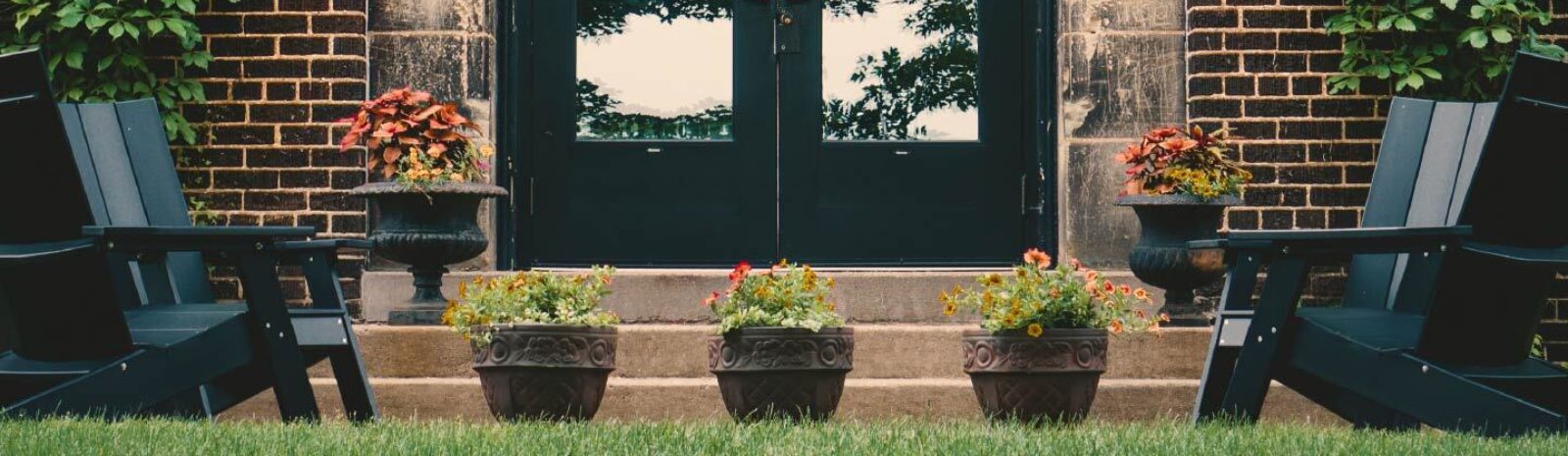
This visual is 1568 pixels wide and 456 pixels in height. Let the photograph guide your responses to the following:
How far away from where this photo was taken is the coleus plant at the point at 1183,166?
5.36m

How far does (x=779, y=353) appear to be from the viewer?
407cm

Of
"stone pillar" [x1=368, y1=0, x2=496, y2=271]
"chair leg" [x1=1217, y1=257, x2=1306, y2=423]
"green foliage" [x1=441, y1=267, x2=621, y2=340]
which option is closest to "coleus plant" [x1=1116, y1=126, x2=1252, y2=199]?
"chair leg" [x1=1217, y1=257, x2=1306, y2=423]

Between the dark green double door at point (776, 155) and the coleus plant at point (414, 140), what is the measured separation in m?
0.91

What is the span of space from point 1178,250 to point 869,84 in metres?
1.59

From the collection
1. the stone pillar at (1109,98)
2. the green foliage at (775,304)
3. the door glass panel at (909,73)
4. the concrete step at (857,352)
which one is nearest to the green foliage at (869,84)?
the door glass panel at (909,73)

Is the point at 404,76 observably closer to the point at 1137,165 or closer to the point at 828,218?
the point at 828,218

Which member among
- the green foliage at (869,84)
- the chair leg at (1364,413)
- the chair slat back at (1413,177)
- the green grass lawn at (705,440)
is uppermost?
the green foliage at (869,84)

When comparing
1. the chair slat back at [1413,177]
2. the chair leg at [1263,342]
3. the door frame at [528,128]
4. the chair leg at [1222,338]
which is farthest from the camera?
the door frame at [528,128]

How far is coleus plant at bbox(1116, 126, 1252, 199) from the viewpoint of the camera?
5.36m

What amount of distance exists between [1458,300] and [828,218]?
10.2 ft

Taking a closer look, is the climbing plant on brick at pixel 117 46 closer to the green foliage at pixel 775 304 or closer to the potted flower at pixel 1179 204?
the green foliage at pixel 775 304

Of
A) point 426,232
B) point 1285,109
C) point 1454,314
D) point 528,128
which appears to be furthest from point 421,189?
point 1454,314

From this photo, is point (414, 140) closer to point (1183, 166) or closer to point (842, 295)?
point (842, 295)

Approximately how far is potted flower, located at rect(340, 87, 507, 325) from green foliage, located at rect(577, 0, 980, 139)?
1.09m
